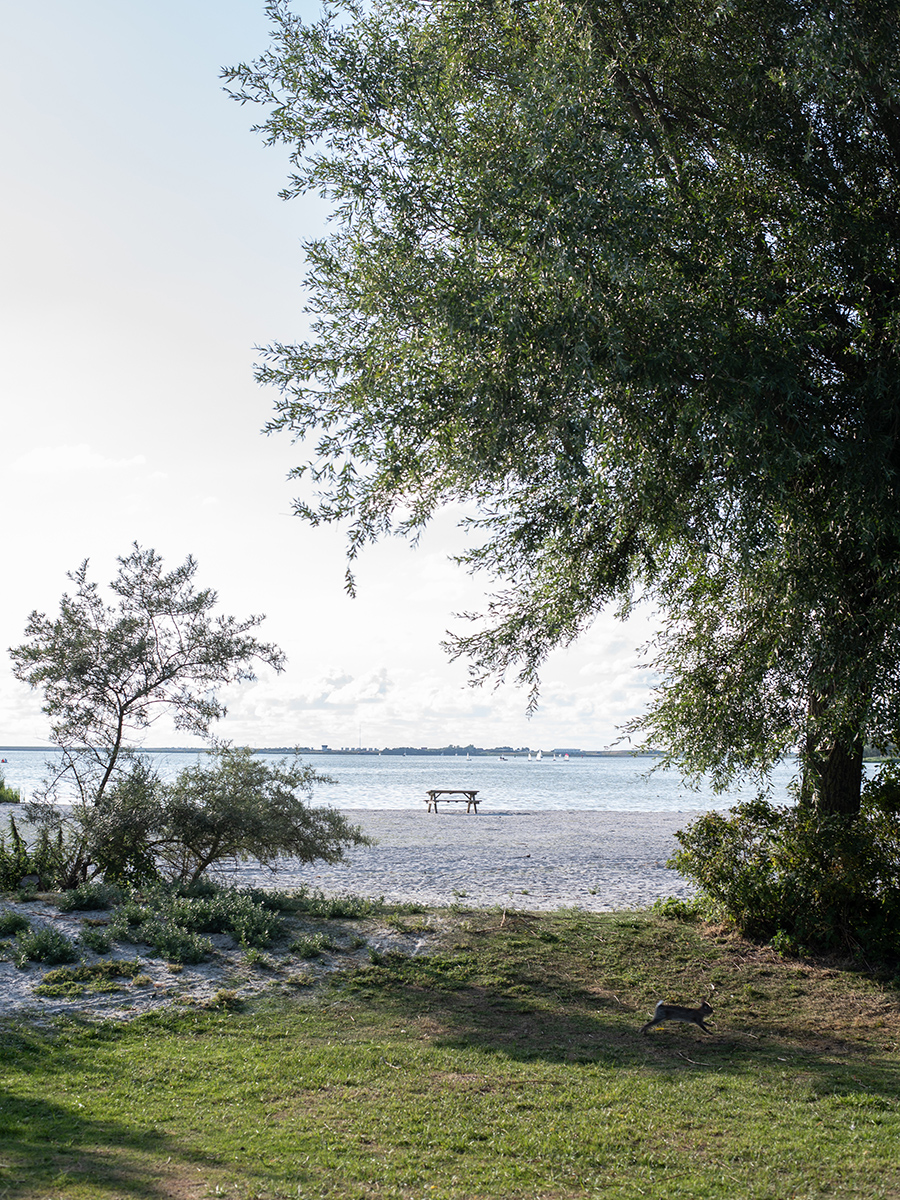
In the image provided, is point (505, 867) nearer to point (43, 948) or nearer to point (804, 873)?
point (804, 873)

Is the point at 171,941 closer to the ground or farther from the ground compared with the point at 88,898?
closer to the ground

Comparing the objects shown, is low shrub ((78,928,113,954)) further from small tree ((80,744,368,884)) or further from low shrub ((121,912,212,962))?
small tree ((80,744,368,884))

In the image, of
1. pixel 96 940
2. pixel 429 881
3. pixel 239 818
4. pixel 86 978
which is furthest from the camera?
pixel 429 881

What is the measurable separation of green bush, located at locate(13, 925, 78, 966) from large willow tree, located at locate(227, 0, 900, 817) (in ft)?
19.0

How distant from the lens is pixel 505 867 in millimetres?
21672

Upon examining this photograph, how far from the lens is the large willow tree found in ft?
23.6

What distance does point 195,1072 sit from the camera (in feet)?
21.9

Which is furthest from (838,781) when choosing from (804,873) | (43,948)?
(43,948)

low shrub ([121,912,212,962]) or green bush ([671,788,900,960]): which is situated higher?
green bush ([671,788,900,960])

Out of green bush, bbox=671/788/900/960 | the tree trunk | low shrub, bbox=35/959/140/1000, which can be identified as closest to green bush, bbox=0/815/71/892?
low shrub, bbox=35/959/140/1000

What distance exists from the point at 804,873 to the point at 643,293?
291 inches

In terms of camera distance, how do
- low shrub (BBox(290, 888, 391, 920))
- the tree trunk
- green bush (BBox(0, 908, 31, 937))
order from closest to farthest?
green bush (BBox(0, 908, 31, 937)) < the tree trunk < low shrub (BBox(290, 888, 391, 920))

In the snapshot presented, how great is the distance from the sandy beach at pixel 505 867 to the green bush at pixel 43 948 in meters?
7.00

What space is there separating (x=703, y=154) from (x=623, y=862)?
18.2m
